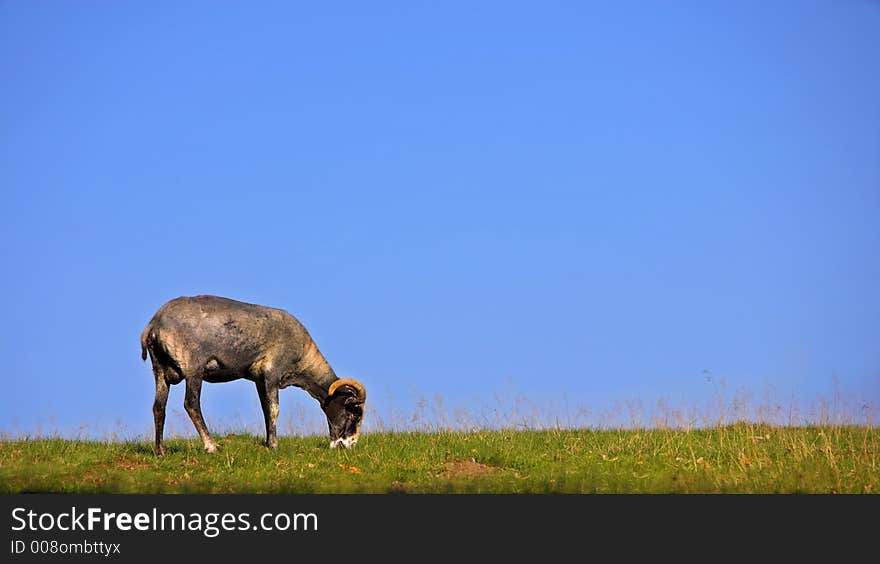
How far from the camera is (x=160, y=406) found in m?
24.0

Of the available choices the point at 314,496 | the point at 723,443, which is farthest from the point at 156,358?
the point at 723,443

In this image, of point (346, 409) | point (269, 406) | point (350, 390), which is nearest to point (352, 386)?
point (350, 390)

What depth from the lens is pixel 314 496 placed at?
55.3ft

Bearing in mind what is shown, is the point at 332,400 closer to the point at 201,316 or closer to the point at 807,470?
the point at 201,316

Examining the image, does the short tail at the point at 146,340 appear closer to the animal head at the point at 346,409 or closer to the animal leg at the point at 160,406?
the animal leg at the point at 160,406

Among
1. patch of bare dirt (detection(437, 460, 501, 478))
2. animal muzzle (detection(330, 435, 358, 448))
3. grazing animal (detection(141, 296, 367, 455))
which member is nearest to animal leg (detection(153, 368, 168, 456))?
grazing animal (detection(141, 296, 367, 455))

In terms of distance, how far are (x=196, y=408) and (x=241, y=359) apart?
173 centimetres

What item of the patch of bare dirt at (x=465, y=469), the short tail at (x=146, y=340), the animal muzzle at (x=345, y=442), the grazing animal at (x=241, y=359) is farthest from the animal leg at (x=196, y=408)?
the patch of bare dirt at (x=465, y=469)

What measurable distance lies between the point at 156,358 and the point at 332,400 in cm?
469

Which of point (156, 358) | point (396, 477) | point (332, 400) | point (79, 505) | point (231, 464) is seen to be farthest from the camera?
point (332, 400)

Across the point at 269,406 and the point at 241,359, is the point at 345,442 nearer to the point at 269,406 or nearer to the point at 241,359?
the point at 269,406

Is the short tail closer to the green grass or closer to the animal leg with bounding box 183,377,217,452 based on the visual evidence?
the animal leg with bounding box 183,377,217,452

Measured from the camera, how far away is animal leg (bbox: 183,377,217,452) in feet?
78.8

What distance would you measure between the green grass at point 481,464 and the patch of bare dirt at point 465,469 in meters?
0.02
